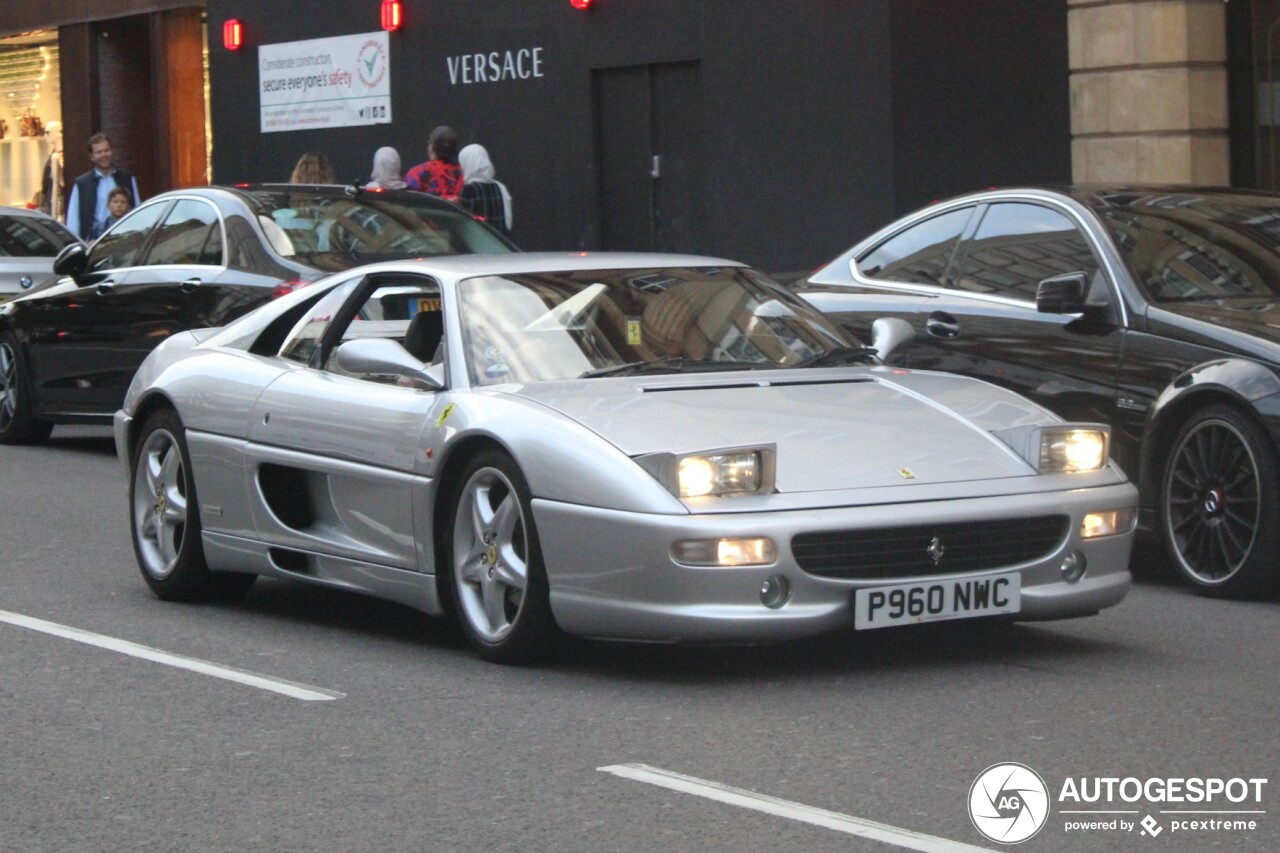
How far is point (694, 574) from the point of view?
6.16 metres

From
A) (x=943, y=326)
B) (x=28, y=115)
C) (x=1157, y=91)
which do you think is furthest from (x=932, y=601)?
(x=28, y=115)

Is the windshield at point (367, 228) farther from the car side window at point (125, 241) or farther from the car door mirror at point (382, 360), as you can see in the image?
the car door mirror at point (382, 360)

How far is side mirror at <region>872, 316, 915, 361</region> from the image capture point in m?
7.70

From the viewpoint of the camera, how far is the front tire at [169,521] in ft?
27.2

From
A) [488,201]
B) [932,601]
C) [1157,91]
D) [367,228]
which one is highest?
[1157,91]

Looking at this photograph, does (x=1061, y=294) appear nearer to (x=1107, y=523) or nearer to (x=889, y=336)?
(x=889, y=336)

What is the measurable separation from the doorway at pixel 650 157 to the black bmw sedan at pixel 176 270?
5958mm

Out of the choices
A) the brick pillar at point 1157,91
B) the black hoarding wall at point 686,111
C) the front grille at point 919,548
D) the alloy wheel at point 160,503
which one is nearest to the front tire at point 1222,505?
the front grille at point 919,548

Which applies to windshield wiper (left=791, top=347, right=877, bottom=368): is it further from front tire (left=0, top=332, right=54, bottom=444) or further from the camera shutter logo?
front tire (left=0, top=332, right=54, bottom=444)

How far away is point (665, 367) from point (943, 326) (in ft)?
8.21

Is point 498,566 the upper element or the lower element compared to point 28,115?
lower

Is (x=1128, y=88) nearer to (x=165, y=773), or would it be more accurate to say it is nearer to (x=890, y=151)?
(x=890, y=151)

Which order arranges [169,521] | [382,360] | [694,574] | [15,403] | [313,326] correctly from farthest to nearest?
[15,403]
[169,521]
[313,326]
[382,360]
[694,574]

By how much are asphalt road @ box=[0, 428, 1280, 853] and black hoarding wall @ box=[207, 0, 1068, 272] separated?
948cm
